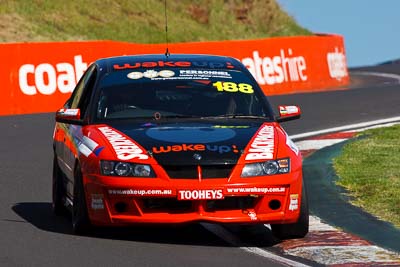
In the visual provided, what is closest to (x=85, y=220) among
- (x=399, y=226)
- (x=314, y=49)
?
(x=399, y=226)

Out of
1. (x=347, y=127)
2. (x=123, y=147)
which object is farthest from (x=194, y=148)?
(x=347, y=127)

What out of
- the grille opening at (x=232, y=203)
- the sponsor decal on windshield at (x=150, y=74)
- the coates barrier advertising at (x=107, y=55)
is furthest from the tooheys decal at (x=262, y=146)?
the coates barrier advertising at (x=107, y=55)

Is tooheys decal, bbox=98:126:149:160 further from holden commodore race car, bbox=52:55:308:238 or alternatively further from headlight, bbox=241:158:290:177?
headlight, bbox=241:158:290:177

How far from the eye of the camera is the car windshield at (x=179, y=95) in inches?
413

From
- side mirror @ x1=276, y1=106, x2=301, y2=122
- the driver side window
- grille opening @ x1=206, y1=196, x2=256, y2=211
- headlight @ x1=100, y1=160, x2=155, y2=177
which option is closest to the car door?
the driver side window

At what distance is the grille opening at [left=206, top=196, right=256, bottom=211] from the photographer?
9266 mm

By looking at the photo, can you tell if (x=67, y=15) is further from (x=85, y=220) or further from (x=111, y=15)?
(x=85, y=220)

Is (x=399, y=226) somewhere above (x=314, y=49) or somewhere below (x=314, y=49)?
above

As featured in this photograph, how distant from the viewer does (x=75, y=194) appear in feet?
32.3

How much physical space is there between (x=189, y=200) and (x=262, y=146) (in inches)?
30.2

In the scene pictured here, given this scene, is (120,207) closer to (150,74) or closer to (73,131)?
(73,131)

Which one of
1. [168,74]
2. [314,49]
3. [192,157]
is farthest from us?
[314,49]

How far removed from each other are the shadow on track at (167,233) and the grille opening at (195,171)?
0.35 metres

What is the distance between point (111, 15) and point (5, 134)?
2367cm
